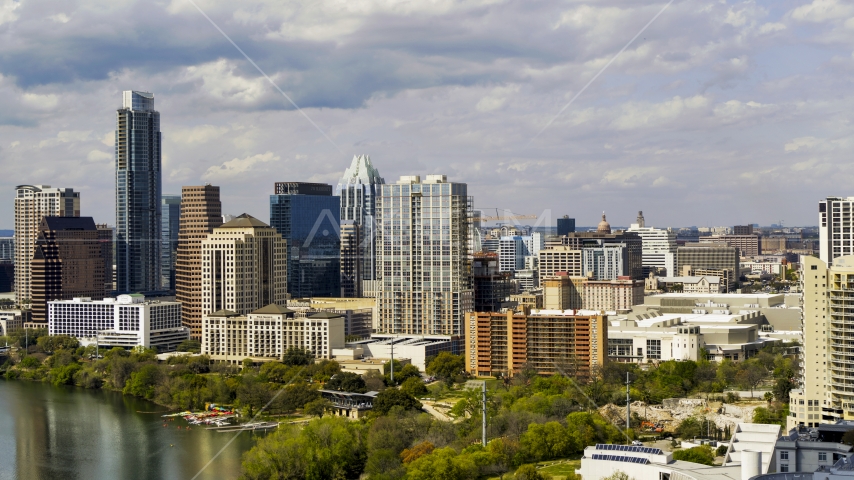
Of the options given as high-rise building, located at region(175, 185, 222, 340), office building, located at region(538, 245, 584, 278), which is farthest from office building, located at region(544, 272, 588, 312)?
high-rise building, located at region(175, 185, 222, 340)

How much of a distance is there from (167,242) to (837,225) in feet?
97.7

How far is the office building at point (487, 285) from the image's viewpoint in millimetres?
34250

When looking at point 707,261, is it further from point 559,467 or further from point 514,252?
point 559,467

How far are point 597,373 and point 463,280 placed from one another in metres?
7.59

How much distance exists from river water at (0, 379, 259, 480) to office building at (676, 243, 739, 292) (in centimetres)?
3765

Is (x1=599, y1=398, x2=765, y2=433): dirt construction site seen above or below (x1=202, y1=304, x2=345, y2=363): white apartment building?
below

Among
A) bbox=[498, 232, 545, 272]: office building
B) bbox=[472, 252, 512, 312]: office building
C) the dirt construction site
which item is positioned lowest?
the dirt construction site

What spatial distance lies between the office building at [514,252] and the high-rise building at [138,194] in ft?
55.2

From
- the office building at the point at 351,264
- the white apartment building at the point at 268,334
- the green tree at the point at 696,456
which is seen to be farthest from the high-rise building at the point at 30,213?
the green tree at the point at 696,456

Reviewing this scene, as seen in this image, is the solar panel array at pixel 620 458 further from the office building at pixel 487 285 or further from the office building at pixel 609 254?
the office building at pixel 609 254

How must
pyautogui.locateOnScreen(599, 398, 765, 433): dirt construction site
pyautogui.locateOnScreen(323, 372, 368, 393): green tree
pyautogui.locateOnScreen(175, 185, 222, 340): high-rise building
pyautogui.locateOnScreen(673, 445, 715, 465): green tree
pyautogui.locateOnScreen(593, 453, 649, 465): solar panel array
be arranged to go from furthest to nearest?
pyautogui.locateOnScreen(175, 185, 222, 340): high-rise building
pyautogui.locateOnScreen(323, 372, 368, 393): green tree
pyautogui.locateOnScreen(599, 398, 765, 433): dirt construction site
pyautogui.locateOnScreen(673, 445, 715, 465): green tree
pyautogui.locateOnScreen(593, 453, 649, 465): solar panel array

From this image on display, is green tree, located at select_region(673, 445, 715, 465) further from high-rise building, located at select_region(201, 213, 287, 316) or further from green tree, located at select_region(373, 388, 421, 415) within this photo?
high-rise building, located at select_region(201, 213, 287, 316)

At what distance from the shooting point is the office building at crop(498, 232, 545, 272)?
2303 inches

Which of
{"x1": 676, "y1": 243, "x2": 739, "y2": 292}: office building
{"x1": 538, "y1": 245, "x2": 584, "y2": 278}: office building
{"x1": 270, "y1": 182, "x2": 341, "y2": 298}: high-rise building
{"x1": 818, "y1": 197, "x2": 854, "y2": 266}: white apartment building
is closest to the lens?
{"x1": 818, "y1": 197, "x2": 854, "y2": 266}: white apartment building
